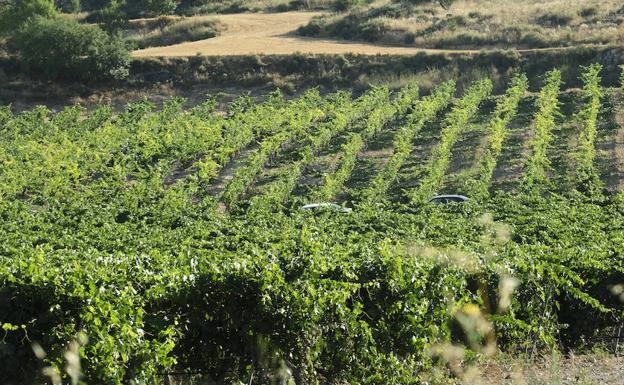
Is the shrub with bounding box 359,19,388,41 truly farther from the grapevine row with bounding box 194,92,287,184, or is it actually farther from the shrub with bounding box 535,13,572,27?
the grapevine row with bounding box 194,92,287,184

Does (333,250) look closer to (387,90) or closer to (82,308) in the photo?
(82,308)

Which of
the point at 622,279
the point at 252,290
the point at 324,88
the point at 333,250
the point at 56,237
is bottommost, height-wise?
the point at 324,88

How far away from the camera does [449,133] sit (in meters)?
39.8

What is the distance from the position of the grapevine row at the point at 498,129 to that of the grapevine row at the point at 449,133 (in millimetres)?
1082

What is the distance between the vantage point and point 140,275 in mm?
10039

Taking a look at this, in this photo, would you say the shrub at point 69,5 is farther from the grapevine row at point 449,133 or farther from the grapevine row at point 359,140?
A: the grapevine row at point 449,133

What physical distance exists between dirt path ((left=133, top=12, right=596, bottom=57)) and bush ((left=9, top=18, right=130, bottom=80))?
3.04 meters

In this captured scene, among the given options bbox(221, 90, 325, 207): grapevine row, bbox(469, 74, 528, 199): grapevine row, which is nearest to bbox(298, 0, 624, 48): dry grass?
bbox(469, 74, 528, 199): grapevine row

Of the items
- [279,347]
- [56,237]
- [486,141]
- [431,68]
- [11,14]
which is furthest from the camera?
[11,14]

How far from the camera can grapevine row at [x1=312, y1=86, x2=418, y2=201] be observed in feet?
111

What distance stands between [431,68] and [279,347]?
4401cm

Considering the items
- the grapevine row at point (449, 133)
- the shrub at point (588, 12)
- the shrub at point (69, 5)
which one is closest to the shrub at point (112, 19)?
the shrub at point (69, 5)

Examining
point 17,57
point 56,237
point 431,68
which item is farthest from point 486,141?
point 17,57

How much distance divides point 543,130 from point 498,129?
5.93 feet
